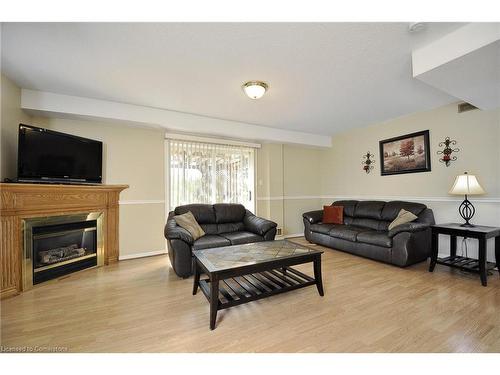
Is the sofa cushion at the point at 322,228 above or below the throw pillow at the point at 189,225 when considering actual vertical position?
below

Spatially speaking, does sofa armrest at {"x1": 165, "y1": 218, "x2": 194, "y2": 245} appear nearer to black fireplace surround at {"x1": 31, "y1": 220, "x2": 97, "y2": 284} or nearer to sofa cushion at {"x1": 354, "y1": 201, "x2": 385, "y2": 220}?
black fireplace surround at {"x1": 31, "y1": 220, "x2": 97, "y2": 284}

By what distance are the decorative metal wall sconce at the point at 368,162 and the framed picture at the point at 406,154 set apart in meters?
0.22

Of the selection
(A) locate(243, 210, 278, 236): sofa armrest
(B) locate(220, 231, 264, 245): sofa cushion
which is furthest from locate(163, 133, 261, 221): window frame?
(B) locate(220, 231, 264, 245): sofa cushion

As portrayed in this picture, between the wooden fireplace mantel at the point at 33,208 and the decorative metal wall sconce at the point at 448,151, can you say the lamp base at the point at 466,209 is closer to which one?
the decorative metal wall sconce at the point at 448,151

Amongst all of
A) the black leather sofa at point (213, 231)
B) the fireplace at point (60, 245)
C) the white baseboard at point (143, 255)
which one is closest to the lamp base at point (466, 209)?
the black leather sofa at point (213, 231)

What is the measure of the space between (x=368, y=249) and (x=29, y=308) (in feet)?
13.1

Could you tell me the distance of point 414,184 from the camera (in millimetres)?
3672

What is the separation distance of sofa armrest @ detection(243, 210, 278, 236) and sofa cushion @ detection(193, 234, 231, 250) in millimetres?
578

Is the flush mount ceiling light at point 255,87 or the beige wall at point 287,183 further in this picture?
the beige wall at point 287,183

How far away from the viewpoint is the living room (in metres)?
1.68

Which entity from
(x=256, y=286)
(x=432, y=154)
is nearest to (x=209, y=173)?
(x=256, y=286)

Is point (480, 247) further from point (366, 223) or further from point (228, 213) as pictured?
point (228, 213)

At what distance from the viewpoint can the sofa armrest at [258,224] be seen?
3.24 m
